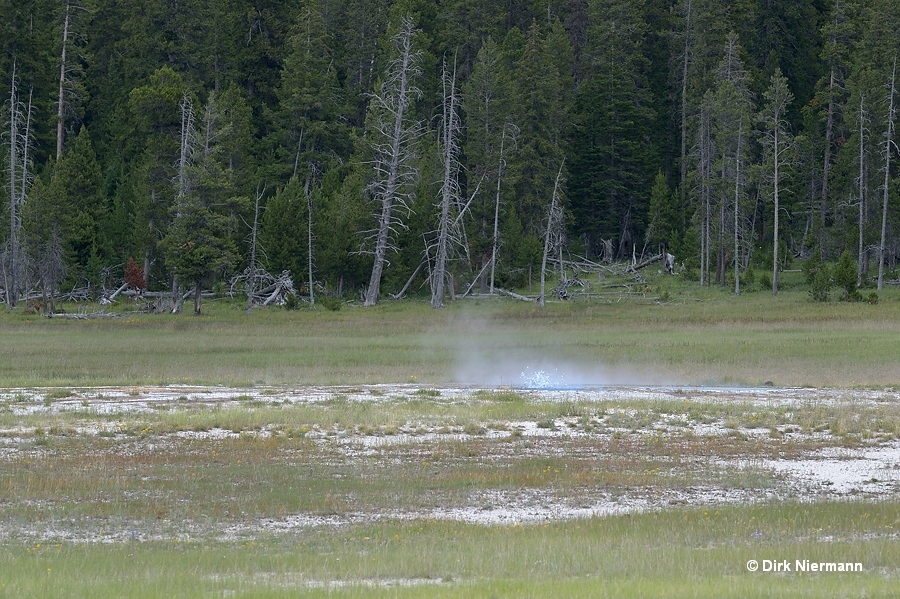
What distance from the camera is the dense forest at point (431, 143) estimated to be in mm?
64375

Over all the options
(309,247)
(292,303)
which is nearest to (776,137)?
(309,247)

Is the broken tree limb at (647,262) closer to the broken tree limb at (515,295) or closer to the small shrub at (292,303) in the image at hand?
the broken tree limb at (515,295)

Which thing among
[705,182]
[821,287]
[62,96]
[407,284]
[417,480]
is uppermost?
[62,96]

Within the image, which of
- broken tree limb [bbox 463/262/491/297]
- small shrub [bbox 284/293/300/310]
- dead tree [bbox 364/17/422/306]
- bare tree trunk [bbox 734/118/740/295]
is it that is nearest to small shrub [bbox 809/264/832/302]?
bare tree trunk [bbox 734/118/740/295]

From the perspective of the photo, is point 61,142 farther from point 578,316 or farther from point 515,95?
point 578,316

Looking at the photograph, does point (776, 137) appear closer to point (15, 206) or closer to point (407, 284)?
point (407, 284)

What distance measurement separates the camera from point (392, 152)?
66312mm

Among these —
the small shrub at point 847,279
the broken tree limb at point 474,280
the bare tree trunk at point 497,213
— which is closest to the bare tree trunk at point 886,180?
the small shrub at point 847,279

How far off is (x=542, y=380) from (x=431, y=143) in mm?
44489

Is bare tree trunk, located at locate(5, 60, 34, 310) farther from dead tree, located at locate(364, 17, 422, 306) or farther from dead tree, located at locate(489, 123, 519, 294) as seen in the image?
dead tree, located at locate(489, 123, 519, 294)

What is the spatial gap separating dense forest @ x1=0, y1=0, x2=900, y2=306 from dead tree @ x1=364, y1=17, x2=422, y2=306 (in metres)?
0.29

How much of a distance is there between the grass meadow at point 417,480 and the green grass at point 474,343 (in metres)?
0.29

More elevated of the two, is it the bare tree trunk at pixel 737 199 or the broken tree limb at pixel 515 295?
the bare tree trunk at pixel 737 199

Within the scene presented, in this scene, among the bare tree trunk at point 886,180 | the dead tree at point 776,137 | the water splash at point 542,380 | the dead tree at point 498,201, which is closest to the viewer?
the water splash at point 542,380
